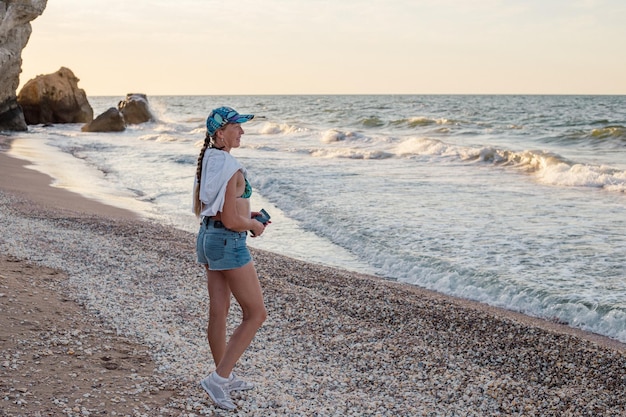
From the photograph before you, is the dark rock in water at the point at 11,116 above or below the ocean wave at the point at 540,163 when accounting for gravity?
above

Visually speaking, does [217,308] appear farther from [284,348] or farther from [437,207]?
[437,207]

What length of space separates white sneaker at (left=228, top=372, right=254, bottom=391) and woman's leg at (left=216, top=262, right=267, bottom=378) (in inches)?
7.3

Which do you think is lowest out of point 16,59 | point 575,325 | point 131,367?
point 575,325

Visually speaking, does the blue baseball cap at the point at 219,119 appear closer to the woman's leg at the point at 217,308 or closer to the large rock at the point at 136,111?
the woman's leg at the point at 217,308

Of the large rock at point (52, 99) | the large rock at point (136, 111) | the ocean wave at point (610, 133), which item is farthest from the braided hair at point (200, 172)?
the large rock at point (136, 111)

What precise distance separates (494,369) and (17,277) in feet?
15.2

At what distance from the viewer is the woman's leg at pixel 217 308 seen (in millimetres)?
4410

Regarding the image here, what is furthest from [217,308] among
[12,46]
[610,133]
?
[12,46]

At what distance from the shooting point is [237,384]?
185 inches

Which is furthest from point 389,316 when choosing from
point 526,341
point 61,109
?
point 61,109

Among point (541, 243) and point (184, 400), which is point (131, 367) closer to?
point (184, 400)

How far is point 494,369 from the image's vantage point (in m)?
5.93

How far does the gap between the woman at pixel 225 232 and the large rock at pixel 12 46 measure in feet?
99.4

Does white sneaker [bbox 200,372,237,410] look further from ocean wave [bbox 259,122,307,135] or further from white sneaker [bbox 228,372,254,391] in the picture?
ocean wave [bbox 259,122,307,135]
